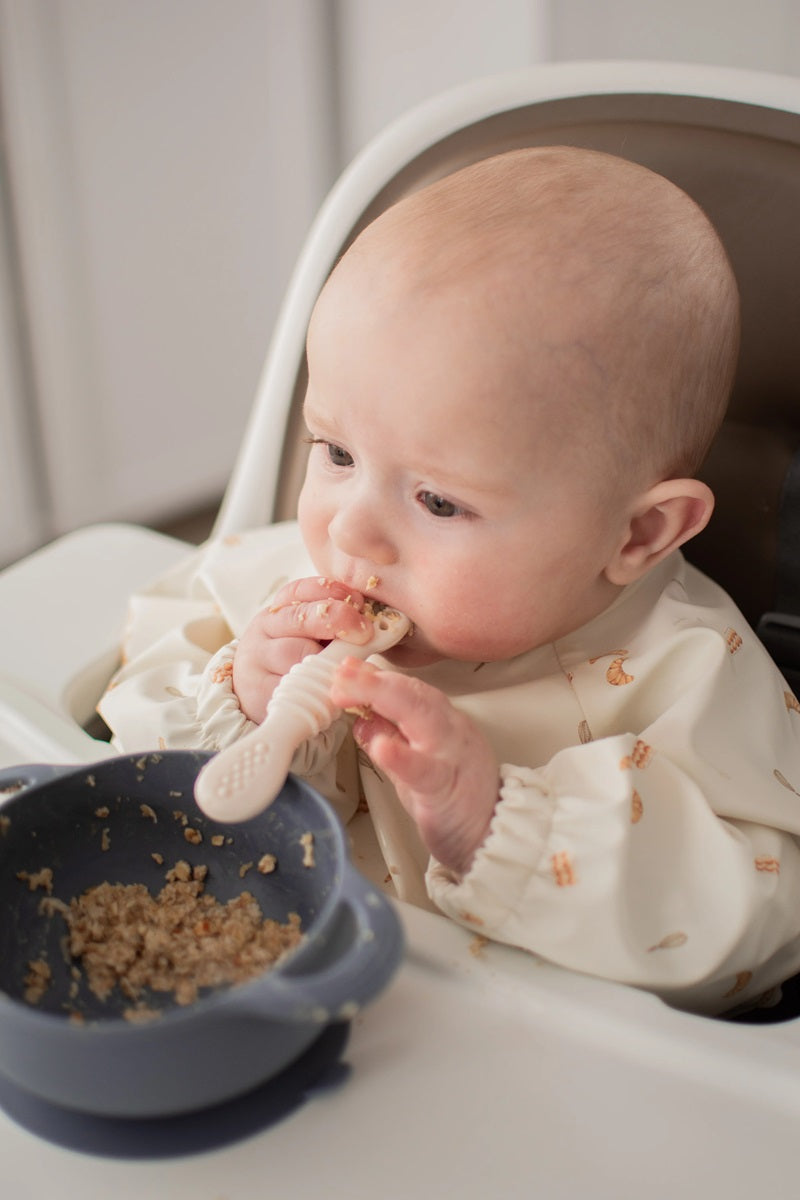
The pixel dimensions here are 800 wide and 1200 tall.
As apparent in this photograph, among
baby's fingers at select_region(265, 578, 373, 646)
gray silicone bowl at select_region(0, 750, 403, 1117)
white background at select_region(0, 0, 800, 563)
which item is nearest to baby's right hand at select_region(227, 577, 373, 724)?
baby's fingers at select_region(265, 578, 373, 646)

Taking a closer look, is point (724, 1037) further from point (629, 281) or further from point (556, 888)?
point (629, 281)

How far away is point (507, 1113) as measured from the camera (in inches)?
21.7

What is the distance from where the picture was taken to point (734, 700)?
76 cm

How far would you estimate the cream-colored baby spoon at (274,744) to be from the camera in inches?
23.1

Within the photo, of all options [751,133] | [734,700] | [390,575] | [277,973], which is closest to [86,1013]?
[277,973]

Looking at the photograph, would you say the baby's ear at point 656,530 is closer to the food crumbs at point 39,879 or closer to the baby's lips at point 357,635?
the baby's lips at point 357,635

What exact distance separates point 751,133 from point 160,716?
582 millimetres

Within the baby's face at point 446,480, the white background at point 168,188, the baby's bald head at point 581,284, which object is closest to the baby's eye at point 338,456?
the baby's face at point 446,480

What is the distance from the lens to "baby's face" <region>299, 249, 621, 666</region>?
669 mm

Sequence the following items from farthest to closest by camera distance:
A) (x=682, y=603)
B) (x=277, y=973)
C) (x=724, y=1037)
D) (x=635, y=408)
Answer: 1. (x=682, y=603)
2. (x=635, y=408)
3. (x=724, y=1037)
4. (x=277, y=973)

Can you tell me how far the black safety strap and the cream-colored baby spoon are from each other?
35 cm

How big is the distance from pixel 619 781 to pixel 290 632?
221 mm

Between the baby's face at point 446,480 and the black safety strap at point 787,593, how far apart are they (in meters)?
0.22

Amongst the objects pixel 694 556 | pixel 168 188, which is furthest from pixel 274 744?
pixel 168 188
